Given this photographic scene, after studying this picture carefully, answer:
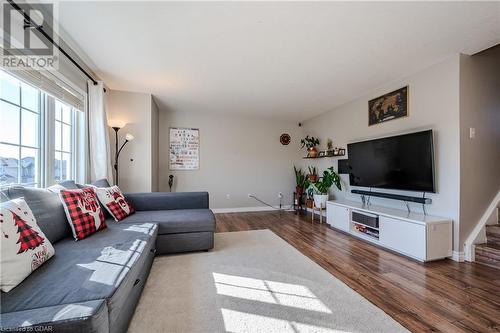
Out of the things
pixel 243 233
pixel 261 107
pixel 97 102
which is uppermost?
pixel 261 107

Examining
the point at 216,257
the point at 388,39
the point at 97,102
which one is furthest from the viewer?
the point at 97,102

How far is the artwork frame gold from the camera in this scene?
9.61ft

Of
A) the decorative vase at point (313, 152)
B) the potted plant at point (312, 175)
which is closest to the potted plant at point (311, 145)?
the decorative vase at point (313, 152)

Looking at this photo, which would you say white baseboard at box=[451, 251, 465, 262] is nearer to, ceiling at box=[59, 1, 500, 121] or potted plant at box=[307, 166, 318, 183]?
ceiling at box=[59, 1, 500, 121]

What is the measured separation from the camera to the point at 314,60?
249 cm

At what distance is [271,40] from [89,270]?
91.0 inches

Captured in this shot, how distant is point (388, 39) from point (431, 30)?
329mm

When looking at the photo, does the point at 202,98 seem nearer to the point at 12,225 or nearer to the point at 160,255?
the point at 160,255

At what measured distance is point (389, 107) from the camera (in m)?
3.15

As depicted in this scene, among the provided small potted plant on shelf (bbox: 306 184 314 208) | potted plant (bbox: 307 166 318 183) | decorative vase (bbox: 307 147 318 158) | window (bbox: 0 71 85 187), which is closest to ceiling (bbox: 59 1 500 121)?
window (bbox: 0 71 85 187)

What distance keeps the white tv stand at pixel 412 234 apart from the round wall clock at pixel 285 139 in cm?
280

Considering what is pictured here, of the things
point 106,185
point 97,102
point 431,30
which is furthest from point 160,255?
point 431,30

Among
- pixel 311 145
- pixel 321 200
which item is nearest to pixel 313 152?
pixel 311 145

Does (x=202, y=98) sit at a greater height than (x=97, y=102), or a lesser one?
greater
